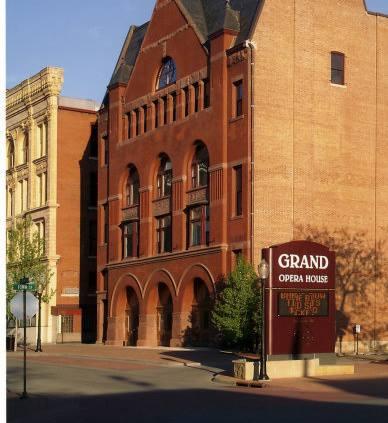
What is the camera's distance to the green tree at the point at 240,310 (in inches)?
1705

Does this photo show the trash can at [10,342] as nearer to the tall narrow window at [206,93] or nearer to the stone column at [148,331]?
the stone column at [148,331]

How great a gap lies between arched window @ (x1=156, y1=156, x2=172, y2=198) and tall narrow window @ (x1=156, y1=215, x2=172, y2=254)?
1.53 m

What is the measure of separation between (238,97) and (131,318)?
695 inches

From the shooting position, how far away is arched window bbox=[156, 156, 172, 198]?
5469 cm

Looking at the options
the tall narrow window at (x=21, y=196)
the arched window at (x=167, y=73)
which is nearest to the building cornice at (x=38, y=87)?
the tall narrow window at (x=21, y=196)

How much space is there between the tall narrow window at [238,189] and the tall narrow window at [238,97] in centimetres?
303

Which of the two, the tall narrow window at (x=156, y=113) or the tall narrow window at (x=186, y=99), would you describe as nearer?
the tall narrow window at (x=186, y=99)

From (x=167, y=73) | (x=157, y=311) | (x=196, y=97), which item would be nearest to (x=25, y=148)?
(x=167, y=73)

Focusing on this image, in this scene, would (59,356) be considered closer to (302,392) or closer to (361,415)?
(302,392)

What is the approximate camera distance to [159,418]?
18.4m

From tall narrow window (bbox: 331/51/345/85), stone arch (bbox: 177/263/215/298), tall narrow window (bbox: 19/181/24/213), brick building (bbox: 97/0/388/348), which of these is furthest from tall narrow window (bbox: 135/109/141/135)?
tall narrow window (bbox: 19/181/24/213)

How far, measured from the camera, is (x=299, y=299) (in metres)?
30.2

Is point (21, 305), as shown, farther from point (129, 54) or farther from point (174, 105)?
point (129, 54)

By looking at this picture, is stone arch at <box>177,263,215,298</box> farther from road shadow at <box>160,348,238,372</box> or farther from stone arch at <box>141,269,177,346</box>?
road shadow at <box>160,348,238,372</box>
